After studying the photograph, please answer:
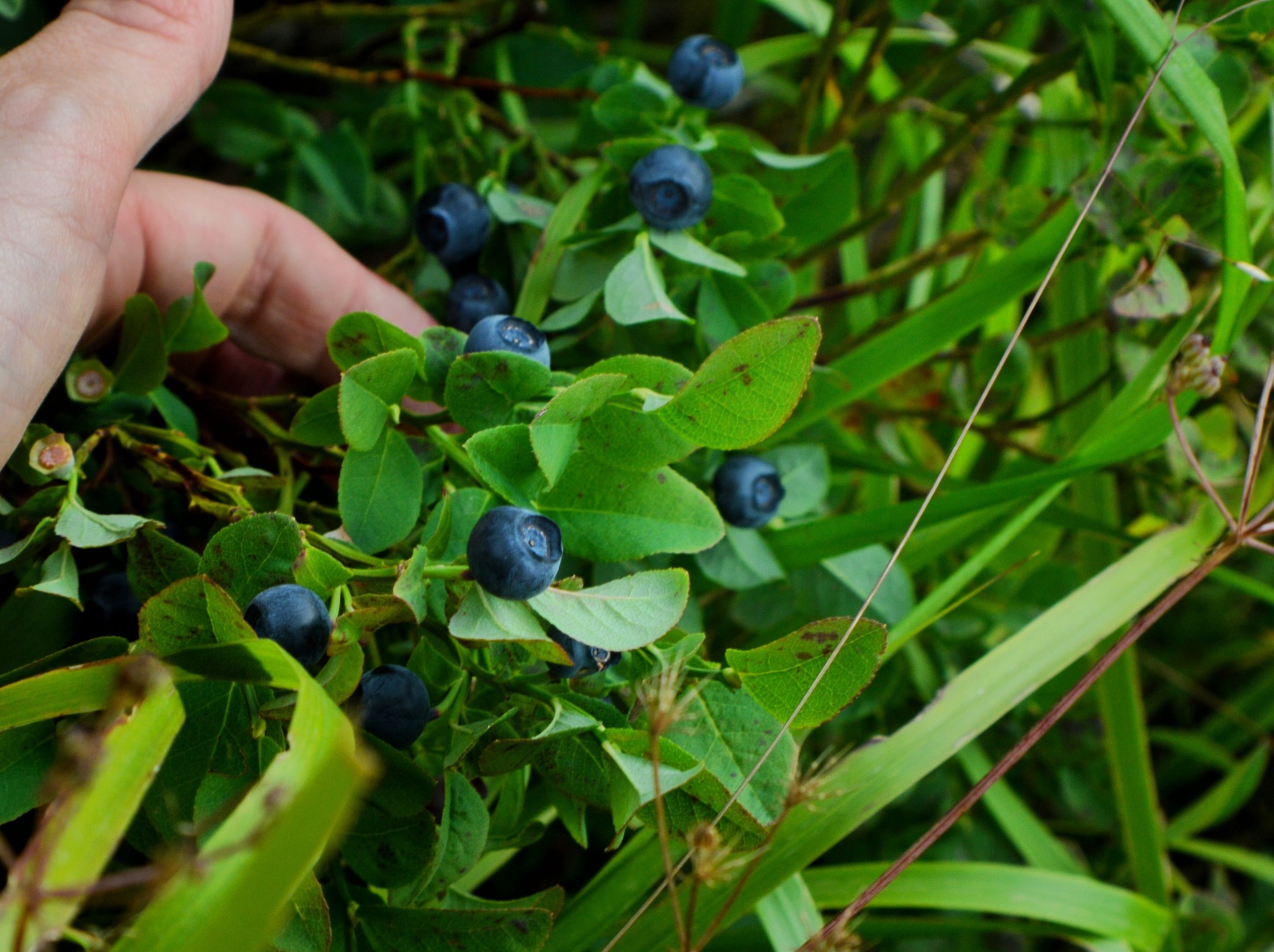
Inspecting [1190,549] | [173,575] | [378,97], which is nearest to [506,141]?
[378,97]

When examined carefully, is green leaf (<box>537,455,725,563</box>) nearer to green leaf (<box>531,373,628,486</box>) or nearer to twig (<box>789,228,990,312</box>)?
green leaf (<box>531,373,628,486</box>)

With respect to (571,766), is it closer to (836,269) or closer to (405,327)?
(405,327)

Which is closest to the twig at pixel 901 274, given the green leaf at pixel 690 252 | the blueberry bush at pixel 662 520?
the blueberry bush at pixel 662 520

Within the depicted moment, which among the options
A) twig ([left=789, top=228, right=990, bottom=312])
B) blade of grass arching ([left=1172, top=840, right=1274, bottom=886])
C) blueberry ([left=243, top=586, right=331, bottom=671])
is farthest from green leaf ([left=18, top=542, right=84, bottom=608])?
blade of grass arching ([left=1172, top=840, right=1274, bottom=886])

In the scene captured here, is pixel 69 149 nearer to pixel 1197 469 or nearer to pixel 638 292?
pixel 638 292

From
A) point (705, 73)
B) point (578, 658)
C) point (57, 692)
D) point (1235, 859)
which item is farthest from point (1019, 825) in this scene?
point (57, 692)

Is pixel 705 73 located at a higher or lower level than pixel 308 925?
higher
